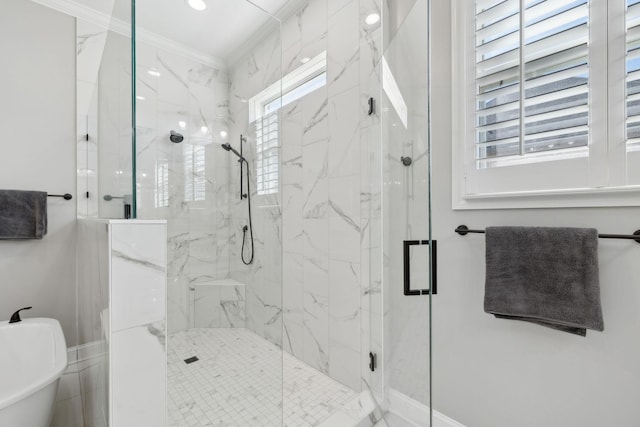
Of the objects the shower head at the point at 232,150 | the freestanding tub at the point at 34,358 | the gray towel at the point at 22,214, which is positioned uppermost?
Result: the shower head at the point at 232,150

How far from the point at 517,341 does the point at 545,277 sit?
0.33 m

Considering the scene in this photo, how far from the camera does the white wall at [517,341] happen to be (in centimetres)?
100

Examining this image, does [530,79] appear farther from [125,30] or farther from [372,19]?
[125,30]

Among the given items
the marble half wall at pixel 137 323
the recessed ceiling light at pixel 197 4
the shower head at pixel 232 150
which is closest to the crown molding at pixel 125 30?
the recessed ceiling light at pixel 197 4

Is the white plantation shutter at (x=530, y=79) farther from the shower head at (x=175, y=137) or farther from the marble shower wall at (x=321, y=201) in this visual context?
the shower head at (x=175, y=137)

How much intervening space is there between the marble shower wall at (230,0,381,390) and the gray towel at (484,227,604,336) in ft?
2.18

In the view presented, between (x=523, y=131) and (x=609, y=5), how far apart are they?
479 mm

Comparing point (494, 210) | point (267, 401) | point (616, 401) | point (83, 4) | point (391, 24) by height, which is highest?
point (83, 4)

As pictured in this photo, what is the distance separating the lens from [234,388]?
1.36 meters

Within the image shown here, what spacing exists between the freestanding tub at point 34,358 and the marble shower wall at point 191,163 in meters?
0.57

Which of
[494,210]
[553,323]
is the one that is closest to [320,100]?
[494,210]

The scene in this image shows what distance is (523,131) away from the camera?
1.21 m

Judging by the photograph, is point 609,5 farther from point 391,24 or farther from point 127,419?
point 127,419

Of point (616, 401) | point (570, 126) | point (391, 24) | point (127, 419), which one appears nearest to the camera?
point (127, 419)
